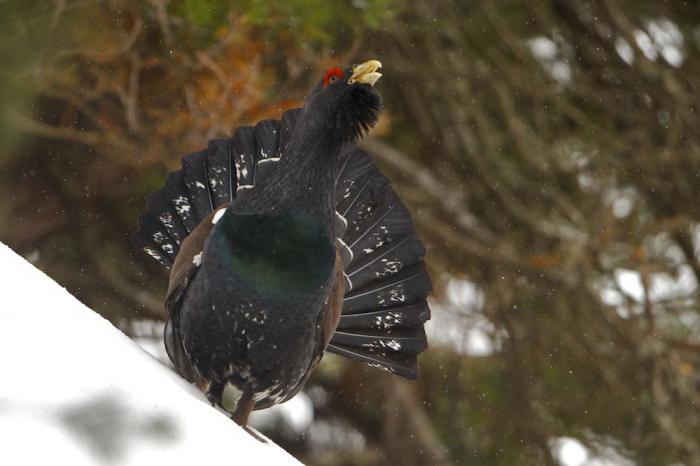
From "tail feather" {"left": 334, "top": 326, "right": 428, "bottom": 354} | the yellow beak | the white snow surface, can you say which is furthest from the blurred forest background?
the white snow surface

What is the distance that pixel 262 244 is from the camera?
3121mm

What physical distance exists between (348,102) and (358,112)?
5cm

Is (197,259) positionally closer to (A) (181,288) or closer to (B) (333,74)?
(A) (181,288)

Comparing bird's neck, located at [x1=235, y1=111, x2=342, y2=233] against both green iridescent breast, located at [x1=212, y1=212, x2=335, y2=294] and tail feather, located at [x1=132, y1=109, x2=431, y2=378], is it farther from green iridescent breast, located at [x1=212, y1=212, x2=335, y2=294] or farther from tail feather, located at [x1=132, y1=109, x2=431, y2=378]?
tail feather, located at [x1=132, y1=109, x2=431, y2=378]

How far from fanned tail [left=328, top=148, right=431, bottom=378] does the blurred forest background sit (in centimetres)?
85

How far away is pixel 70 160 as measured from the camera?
4879mm

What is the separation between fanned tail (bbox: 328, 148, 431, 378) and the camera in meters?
3.92

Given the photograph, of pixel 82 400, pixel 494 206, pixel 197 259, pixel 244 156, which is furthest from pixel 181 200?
pixel 82 400

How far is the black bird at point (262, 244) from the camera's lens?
313cm

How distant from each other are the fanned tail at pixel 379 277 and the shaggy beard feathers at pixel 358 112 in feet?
1.99

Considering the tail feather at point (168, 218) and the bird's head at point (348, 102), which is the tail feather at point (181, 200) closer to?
the tail feather at point (168, 218)

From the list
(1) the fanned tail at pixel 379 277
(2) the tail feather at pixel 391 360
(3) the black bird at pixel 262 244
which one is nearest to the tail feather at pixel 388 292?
(1) the fanned tail at pixel 379 277

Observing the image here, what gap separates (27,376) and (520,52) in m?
4.77

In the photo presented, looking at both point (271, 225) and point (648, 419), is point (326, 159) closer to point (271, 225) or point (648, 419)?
point (271, 225)
